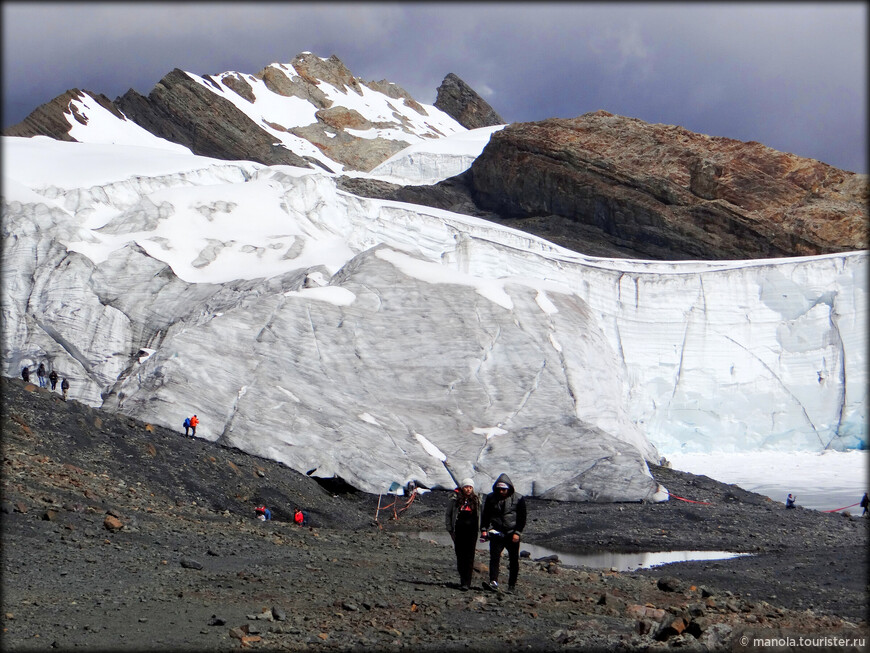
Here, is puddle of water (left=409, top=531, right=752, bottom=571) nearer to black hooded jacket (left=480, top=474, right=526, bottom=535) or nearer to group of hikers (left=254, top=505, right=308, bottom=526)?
group of hikers (left=254, top=505, right=308, bottom=526)

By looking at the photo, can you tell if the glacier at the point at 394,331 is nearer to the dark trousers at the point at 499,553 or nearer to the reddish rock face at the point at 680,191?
the dark trousers at the point at 499,553

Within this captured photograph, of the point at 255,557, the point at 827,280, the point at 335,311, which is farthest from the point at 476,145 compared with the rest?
the point at 255,557

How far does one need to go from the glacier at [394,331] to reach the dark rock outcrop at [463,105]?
3516 inches

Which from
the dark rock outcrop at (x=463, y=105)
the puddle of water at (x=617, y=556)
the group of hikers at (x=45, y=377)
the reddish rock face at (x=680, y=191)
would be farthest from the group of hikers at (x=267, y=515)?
the dark rock outcrop at (x=463, y=105)

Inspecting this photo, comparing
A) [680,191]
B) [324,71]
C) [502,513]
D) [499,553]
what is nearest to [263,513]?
[499,553]

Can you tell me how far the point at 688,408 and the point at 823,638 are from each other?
92.1 feet

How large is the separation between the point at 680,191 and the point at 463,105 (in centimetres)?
8225

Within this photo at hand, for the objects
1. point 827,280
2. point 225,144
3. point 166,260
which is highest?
point 225,144

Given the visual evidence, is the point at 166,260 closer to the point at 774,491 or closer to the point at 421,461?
the point at 421,461

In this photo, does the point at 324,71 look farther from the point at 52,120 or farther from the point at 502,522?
the point at 502,522

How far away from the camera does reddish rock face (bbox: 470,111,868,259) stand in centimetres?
4656

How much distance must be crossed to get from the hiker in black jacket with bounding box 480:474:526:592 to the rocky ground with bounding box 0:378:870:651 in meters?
0.40

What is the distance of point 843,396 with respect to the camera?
33.0 meters

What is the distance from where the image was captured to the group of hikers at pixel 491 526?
8992 millimetres
